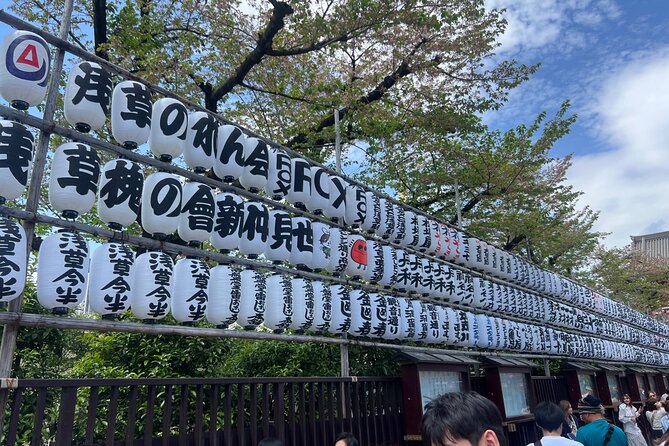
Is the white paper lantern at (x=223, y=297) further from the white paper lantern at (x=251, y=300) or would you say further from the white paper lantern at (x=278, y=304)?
the white paper lantern at (x=278, y=304)

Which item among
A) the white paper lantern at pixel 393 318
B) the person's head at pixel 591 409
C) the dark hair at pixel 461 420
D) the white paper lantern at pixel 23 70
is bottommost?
the person's head at pixel 591 409

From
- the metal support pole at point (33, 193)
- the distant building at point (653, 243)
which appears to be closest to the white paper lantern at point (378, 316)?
the metal support pole at point (33, 193)

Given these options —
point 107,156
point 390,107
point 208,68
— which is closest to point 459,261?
point 390,107

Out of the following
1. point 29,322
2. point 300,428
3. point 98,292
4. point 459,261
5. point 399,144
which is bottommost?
point 300,428

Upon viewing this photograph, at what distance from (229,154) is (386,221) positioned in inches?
156

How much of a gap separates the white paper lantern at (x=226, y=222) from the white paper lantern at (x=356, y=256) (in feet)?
8.27

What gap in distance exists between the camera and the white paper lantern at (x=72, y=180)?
4.77 m

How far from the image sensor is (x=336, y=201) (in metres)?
8.55

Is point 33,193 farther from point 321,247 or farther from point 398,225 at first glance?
point 398,225

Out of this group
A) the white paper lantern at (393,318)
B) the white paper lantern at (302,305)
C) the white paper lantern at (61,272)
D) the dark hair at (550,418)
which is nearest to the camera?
the white paper lantern at (61,272)

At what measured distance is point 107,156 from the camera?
10.7 metres

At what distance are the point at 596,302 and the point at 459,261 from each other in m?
12.1

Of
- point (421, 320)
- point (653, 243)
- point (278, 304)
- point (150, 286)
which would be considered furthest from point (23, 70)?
point (653, 243)

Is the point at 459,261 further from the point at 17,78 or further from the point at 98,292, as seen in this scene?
the point at 17,78
